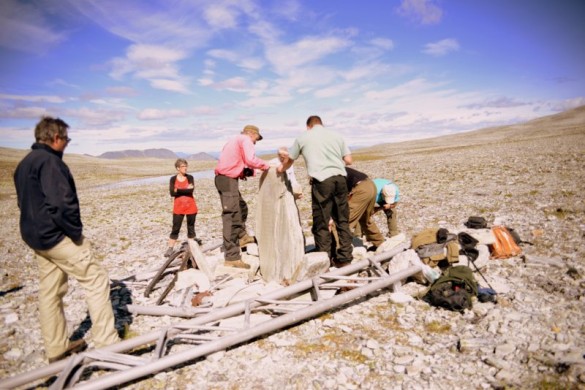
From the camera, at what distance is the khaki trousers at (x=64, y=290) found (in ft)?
17.9

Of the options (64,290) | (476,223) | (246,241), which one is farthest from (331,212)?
(64,290)

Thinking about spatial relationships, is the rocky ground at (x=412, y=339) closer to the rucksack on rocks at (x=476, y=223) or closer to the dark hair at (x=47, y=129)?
the rucksack on rocks at (x=476, y=223)

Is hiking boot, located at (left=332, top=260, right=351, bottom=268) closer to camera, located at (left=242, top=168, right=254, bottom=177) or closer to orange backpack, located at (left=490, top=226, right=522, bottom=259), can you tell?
camera, located at (left=242, top=168, right=254, bottom=177)

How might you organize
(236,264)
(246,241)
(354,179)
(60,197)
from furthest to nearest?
(246,241), (354,179), (236,264), (60,197)

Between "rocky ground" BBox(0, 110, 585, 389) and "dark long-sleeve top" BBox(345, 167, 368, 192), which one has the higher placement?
"dark long-sleeve top" BBox(345, 167, 368, 192)

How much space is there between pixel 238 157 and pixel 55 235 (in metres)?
4.69

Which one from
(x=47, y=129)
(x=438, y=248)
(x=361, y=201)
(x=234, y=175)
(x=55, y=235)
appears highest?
(x=47, y=129)

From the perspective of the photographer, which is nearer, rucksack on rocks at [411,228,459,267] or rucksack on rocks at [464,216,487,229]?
rucksack on rocks at [411,228,459,267]

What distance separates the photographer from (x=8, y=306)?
27.8 feet

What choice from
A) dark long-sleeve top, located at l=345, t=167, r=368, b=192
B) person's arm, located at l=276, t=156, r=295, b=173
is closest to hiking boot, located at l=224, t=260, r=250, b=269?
person's arm, located at l=276, t=156, r=295, b=173

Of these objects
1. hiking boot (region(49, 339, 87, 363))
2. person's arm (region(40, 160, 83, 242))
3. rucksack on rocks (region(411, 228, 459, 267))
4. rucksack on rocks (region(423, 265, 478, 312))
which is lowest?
hiking boot (region(49, 339, 87, 363))

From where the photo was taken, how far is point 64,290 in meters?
5.88

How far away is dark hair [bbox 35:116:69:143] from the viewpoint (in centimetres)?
518

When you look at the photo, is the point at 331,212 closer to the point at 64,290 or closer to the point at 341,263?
the point at 341,263
